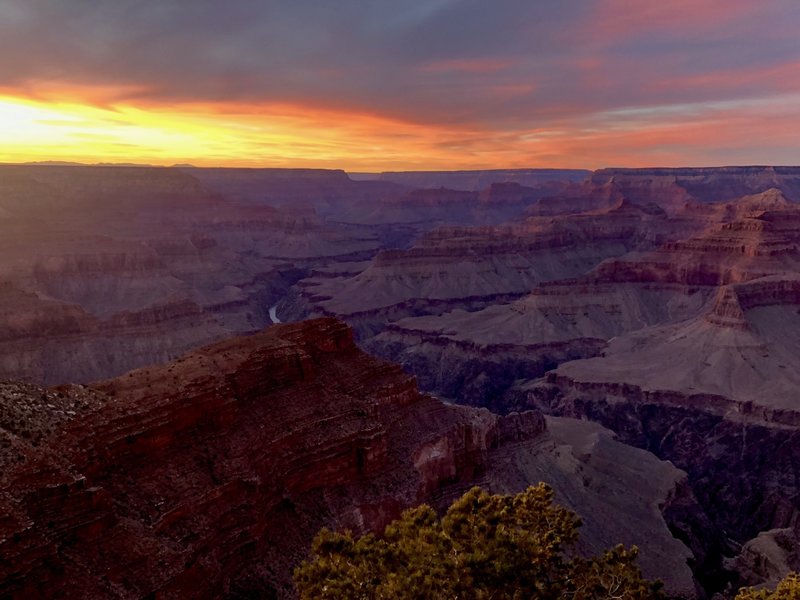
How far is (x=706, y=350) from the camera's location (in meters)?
108

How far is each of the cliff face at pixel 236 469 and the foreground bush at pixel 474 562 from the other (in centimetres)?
1282

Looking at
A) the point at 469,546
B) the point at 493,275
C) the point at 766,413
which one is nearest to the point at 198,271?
the point at 493,275

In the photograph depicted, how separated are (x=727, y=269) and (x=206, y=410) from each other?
130 m

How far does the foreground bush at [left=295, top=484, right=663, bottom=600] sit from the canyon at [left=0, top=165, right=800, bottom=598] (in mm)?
13160

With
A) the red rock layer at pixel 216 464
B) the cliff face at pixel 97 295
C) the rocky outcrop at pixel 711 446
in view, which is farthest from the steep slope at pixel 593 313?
the red rock layer at pixel 216 464

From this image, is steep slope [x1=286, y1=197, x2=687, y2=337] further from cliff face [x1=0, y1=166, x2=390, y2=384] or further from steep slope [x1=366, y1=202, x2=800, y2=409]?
cliff face [x1=0, y1=166, x2=390, y2=384]

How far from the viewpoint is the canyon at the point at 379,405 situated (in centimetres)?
3359

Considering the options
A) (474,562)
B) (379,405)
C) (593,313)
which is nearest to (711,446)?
(593,313)

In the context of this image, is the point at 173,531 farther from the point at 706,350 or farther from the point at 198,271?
the point at 198,271

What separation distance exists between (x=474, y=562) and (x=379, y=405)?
104ft

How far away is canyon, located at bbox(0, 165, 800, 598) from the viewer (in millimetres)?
33594

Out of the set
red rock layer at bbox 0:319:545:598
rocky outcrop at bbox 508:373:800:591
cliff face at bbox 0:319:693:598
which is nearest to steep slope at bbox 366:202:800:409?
rocky outcrop at bbox 508:373:800:591

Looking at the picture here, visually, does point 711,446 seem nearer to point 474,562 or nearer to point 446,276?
point 474,562

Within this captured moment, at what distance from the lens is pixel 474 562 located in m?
20.4
